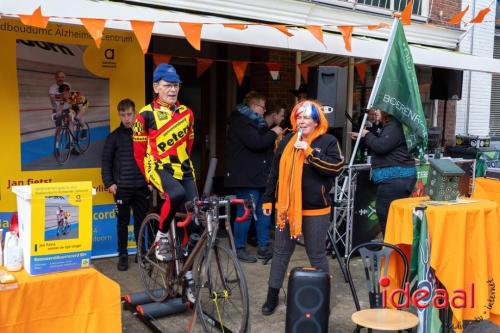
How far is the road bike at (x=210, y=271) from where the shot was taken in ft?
11.9

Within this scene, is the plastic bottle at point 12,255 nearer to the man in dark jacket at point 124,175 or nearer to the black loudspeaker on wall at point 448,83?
the man in dark jacket at point 124,175

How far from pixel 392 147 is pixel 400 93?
59cm

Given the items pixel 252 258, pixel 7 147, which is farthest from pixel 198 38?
pixel 252 258

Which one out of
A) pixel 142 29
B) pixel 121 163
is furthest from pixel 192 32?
pixel 121 163

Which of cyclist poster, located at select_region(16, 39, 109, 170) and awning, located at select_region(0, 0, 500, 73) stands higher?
awning, located at select_region(0, 0, 500, 73)

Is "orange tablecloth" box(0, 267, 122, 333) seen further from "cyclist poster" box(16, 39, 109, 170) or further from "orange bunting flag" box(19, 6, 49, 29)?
"cyclist poster" box(16, 39, 109, 170)

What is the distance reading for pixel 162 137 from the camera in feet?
13.1

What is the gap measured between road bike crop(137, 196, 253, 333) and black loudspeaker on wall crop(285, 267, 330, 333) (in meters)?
0.33

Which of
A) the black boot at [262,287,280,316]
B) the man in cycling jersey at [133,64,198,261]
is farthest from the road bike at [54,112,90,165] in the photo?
the black boot at [262,287,280,316]

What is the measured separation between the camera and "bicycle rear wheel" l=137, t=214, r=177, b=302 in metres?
4.18

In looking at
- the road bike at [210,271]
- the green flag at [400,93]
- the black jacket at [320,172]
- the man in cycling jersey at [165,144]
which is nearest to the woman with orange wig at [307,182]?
the black jacket at [320,172]

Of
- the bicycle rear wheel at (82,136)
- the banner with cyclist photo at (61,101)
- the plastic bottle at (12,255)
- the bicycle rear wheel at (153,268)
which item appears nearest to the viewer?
the plastic bottle at (12,255)

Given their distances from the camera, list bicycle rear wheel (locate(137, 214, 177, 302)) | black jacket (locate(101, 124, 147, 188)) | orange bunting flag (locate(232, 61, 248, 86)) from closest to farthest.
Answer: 1. bicycle rear wheel (locate(137, 214, 177, 302))
2. black jacket (locate(101, 124, 147, 188))
3. orange bunting flag (locate(232, 61, 248, 86))

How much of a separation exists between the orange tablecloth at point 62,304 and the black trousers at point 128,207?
2.37 metres
